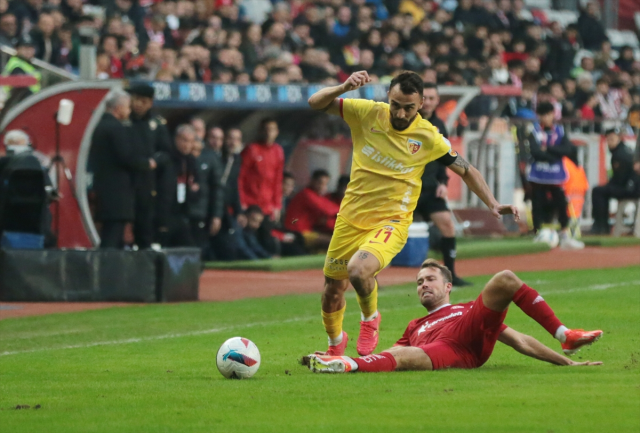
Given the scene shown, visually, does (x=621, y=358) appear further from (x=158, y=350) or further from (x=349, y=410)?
(x=158, y=350)

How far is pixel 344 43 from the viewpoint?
2350 cm

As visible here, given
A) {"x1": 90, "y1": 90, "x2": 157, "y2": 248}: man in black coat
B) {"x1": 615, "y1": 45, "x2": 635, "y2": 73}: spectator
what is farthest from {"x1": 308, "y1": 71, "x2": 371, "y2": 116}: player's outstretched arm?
{"x1": 615, "y1": 45, "x2": 635, "y2": 73}: spectator

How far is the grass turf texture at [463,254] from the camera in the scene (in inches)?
669

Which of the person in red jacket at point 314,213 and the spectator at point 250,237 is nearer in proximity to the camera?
the spectator at point 250,237

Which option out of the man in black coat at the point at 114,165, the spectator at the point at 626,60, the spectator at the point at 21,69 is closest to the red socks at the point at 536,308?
the man in black coat at the point at 114,165

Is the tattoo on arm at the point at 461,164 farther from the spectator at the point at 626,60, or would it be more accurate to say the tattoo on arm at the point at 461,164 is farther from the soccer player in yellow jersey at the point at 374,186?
the spectator at the point at 626,60

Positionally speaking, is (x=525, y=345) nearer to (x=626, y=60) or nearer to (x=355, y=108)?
(x=355, y=108)

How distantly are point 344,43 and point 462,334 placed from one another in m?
16.0

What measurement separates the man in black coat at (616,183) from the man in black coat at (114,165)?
36.5ft

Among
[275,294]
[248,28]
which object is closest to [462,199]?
[248,28]

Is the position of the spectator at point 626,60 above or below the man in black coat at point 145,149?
above

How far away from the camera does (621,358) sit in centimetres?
872

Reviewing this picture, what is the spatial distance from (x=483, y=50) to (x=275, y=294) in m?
13.7

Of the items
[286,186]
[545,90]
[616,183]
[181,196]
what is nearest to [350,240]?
[181,196]
